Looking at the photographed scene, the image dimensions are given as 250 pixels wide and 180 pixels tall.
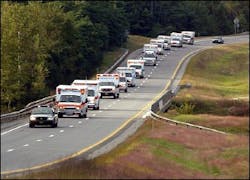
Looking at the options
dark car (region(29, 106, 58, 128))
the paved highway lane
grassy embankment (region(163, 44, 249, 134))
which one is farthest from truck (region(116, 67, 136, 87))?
dark car (region(29, 106, 58, 128))

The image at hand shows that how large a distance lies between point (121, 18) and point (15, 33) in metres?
Answer: 64.4

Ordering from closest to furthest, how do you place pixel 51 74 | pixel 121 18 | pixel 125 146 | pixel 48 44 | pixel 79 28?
1. pixel 125 146
2. pixel 48 44
3. pixel 51 74
4. pixel 79 28
5. pixel 121 18

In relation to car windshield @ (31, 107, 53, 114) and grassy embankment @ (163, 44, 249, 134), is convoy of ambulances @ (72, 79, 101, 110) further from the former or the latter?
car windshield @ (31, 107, 53, 114)

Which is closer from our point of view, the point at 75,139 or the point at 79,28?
the point at 75,139

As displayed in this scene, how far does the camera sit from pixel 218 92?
97.9 meters

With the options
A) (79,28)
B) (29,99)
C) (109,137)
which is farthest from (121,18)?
(109,137)

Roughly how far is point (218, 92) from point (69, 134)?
165 ft

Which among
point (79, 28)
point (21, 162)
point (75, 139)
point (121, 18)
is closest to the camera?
point (21, 162)

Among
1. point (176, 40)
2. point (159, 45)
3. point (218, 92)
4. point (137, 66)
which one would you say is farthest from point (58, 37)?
point (176, 40)

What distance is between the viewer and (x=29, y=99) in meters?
85.4

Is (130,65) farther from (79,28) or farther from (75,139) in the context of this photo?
(75,139)

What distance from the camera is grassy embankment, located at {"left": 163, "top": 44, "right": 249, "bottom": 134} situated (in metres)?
65.5

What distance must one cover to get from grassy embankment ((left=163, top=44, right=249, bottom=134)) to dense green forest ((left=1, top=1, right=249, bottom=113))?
44.0 ft

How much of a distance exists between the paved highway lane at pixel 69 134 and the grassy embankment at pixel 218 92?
3716mm
